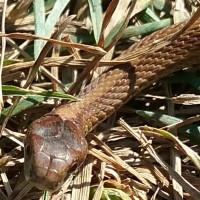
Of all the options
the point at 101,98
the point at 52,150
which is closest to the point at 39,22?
the point at 101,98

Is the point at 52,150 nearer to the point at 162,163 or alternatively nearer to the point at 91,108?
the point at 91,108

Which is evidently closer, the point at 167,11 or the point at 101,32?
the point at 101,32

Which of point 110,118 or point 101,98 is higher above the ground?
point 101,98

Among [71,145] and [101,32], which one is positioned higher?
[101,32]

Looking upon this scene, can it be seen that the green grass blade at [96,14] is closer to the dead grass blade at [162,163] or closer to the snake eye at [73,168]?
the dead grass blade at [162,163]

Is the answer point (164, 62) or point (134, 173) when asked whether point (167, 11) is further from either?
point (134, 173)

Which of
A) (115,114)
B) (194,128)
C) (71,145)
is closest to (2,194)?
(71,145)
